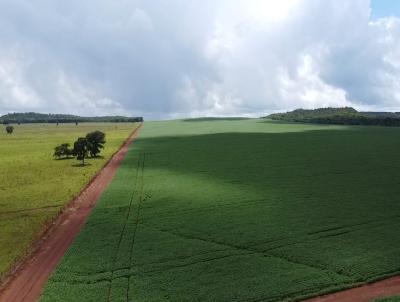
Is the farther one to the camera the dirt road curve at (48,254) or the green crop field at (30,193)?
the green crop field at (30,193)

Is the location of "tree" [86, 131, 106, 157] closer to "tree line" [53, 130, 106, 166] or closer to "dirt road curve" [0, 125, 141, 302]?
"tree line" [53, 130, 106, 166]

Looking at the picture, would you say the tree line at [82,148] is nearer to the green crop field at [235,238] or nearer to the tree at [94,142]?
the tree at [94,142]

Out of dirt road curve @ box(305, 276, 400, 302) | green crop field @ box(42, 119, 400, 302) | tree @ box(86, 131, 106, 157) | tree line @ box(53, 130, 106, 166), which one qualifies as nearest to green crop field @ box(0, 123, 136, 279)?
tree line @ box(53, 130, 106, 166)

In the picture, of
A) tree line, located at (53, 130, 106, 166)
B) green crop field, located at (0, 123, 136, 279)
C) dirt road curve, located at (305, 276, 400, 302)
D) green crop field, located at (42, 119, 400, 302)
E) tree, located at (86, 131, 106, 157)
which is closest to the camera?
dirt road curve, located at (305, 276, 400, 302)

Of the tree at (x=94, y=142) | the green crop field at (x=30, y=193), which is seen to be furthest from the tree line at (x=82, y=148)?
the green crop field at (x=30, y=193)

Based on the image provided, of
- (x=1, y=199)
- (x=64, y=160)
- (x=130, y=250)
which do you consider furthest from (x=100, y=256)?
(x=64, y=160)
